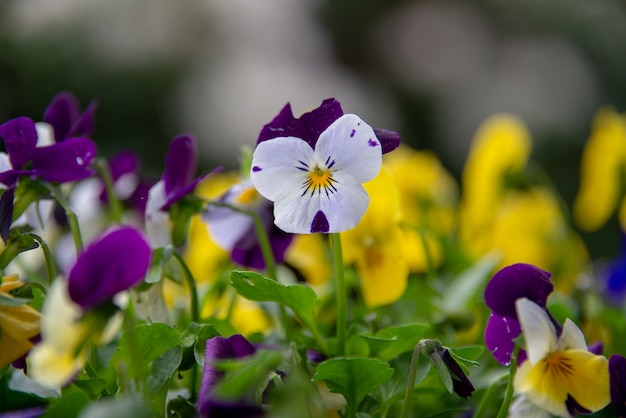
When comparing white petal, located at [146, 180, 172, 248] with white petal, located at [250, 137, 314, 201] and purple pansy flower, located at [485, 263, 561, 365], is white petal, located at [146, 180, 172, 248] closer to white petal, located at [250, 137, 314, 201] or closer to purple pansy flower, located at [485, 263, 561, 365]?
white petal, located at [250, 137, 314, 201]

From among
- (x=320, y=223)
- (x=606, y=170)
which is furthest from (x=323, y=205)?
(x=606, y=170)

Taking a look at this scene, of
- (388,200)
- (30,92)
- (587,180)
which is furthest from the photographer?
(30,92)

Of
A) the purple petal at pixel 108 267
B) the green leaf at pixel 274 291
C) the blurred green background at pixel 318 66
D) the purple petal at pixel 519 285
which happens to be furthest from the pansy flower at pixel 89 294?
the blurred green background at pixel 318 66

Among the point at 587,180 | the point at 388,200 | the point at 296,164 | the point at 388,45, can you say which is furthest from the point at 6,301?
the point at 388,45

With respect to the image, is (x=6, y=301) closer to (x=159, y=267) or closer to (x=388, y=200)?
(x=159, y=267)

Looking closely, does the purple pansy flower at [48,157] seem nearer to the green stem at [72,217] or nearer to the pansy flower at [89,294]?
the green stem at [72,217]

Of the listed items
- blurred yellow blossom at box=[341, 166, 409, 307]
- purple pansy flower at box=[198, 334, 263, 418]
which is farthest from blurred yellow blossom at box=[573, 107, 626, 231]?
purple pansy flower at box=[198, 334, 263, 418]
